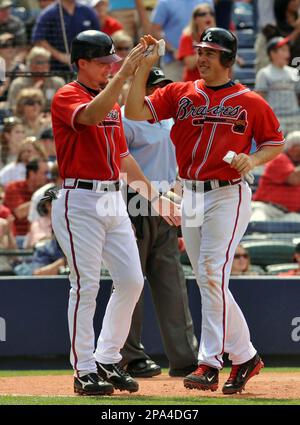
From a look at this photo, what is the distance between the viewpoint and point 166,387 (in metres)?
6.66

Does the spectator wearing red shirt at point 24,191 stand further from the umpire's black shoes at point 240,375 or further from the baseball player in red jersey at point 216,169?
the umpire's black shoes at point 240,375

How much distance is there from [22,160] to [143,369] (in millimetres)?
2989

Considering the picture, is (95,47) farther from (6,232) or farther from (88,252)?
(6,232)

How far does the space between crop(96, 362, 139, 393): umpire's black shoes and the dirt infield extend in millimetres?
42

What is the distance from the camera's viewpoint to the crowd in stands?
9.23m

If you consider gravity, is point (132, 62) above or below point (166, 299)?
above

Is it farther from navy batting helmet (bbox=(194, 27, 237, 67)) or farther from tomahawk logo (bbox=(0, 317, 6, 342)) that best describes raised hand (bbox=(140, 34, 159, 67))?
tomahawk logo (bbox=(0, 317, 6, 342))

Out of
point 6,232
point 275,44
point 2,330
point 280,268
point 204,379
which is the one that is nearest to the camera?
point 204,379

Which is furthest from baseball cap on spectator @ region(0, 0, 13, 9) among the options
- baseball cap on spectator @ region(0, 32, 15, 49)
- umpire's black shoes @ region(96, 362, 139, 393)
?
umpire's black shoes @ region(96, 362, 139, 393)

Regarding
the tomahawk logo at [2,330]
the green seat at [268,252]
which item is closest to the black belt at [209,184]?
the tomahawk logo at [2,330]

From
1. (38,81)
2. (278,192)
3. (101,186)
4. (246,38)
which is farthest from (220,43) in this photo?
(246,38)

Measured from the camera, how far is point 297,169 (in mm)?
9648
